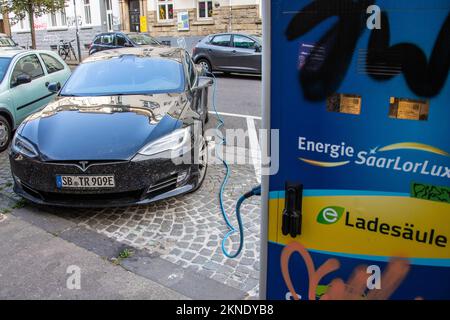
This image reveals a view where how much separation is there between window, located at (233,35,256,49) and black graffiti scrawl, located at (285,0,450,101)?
13100 millimetres

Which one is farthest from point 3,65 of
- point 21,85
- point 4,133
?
point 4,133

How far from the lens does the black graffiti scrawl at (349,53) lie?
1449mm

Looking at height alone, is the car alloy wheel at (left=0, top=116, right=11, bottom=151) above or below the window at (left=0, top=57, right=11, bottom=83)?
below

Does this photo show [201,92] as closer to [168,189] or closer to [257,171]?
[257,171]

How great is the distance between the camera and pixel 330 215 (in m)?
1.81

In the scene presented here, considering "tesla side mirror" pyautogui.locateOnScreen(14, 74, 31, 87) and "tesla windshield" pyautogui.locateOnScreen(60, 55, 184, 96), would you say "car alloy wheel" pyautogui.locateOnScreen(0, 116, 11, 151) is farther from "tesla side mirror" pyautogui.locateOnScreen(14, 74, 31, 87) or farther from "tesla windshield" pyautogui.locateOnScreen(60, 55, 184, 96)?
"tesla windshield" pyautogui.locateOnScreen(60, 55, 184, 96)

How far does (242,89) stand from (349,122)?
10.9 metres

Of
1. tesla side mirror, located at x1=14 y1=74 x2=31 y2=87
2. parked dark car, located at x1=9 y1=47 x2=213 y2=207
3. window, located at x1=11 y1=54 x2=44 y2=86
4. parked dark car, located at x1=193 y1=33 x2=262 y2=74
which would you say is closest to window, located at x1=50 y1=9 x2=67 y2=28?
parked dark car, located at x1=193 y1=33 x2=262 y2=74

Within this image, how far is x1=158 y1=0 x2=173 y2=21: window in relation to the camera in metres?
25.3

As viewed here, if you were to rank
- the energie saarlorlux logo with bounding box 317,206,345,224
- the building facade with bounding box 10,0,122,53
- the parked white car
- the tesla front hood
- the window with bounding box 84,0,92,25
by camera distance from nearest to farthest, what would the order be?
the energie saarlorlux logo with bounding box 317,206,345,224 → the tesla front hood → the parked white car → the building facade with bounding box 10,0,122,53 → the window with bounding box 84,0,92,25

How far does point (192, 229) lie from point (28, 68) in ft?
16.8

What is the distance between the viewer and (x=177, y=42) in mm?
24578

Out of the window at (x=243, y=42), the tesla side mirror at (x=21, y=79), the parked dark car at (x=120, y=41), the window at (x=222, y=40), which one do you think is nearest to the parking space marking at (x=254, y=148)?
the tesla side mirror at (x=21, y=79)

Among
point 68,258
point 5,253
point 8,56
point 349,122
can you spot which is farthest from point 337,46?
point 8,56
